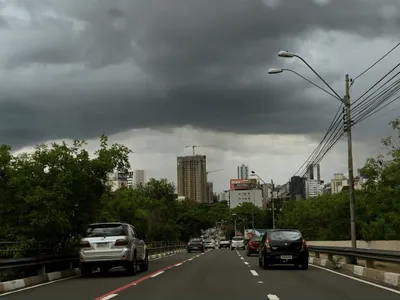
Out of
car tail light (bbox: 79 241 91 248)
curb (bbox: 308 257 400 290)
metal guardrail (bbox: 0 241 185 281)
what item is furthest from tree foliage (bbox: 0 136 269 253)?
curb (bbox: 308 257 400 290)

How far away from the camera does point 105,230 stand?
774 inches

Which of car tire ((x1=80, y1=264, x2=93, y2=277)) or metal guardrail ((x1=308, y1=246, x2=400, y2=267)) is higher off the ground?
metal guardrail ((x1=308, y1=246, x2=400, y2=267))

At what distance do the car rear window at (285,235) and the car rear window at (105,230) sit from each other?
244 inches

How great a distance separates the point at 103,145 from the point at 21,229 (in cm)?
559

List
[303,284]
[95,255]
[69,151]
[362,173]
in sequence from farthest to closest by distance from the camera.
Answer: [362,173] → [69,151] → [95,255] → [303,284]

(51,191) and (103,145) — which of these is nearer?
(51,191)

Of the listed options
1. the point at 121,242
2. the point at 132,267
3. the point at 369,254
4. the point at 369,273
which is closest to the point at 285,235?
the point at 369,254

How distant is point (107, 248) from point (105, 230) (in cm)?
74

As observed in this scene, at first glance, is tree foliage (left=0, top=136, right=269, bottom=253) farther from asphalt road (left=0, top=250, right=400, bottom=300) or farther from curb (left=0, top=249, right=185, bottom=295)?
asphalt road (left=0, top=250, right=400, bottom=300)

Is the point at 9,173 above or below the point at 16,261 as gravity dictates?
above

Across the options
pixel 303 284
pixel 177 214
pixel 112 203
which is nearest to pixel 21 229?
pixel 303 284

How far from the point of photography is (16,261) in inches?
661

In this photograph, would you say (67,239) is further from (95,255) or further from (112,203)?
(112,203)

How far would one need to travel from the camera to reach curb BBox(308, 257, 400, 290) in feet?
48.9
